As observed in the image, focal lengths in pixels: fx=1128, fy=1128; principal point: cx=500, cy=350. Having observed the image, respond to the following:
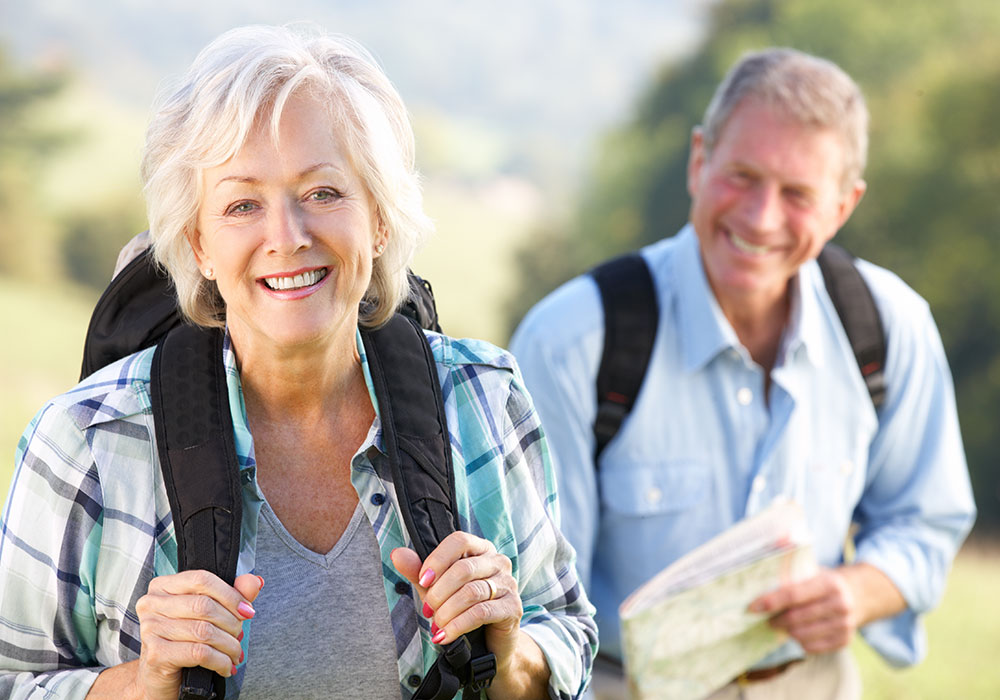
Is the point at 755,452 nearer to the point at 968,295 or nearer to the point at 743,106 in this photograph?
the point at 743,106

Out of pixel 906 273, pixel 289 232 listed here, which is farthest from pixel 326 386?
pixel 906 273

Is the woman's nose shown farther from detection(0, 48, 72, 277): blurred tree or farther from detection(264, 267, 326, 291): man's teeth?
detection(0, 48, 72, 277): blurred tree

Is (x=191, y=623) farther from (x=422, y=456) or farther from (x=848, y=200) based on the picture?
(x=848, y=200)

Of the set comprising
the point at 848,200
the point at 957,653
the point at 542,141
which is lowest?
the point at 957,653

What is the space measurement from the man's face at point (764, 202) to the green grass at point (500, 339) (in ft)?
9.51

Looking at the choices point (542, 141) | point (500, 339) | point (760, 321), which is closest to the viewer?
point (760, 321)

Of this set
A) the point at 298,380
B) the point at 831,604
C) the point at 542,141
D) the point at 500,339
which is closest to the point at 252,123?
the point at 298,380

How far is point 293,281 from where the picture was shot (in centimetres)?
170

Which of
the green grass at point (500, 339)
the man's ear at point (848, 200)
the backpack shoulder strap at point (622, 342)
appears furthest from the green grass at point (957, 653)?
the backpack shoulder strap at point (622, 342)

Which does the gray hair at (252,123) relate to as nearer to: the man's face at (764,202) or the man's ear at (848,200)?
the man's face at (764,202)

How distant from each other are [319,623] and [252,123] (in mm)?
744

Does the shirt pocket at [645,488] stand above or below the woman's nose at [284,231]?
below

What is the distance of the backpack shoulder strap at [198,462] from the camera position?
5.04ft

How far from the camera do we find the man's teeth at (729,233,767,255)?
9.23ft
